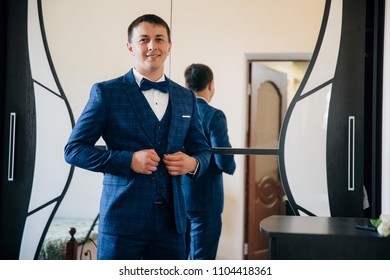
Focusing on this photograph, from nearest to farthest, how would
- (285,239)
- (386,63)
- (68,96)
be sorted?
(285,239) → (386,63) → (68,96)

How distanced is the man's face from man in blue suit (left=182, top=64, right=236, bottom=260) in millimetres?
403

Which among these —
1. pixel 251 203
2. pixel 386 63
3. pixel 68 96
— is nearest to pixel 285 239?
pixel 251 203

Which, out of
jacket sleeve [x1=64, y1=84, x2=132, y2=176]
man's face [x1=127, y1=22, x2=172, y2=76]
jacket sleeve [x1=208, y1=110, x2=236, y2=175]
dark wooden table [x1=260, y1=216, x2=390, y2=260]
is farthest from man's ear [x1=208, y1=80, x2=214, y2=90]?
dark wooden table [x1=260, y1=216, x2=390, y2=260]

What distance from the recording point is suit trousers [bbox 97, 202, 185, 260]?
175 cm

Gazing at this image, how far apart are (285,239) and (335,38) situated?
1178 millimetres

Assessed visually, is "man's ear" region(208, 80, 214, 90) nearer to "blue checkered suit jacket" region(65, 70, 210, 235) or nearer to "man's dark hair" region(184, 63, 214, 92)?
"man's dark hair" region(184, 63, 214, 92)

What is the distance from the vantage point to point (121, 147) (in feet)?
5.94

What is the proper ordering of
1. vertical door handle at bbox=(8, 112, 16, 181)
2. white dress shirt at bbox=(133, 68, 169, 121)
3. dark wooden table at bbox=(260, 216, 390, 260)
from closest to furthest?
dark wooden table at bbox=(260, 216, 390, 260) → white dress shirt at bbox=(133, 68, 169, 121) → vertical door handle at bbox=(8, 112, 16, 181)

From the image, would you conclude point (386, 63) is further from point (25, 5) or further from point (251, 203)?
point (25, 5)

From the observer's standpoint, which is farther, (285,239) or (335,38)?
(335,38)

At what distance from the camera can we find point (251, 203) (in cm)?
236

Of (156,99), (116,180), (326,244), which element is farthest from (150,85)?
(326,244)

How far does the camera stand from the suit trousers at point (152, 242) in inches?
68.7

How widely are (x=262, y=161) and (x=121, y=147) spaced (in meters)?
0.82
